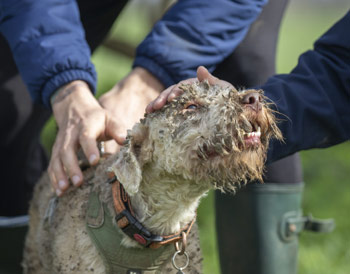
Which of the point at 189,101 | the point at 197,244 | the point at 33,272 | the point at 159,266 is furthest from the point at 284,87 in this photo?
the point at 33,272

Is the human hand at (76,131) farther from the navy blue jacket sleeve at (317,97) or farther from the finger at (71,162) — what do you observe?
the navy blue jacket sleeve at (317,97)

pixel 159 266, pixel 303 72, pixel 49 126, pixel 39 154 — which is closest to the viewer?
pixel 159 266

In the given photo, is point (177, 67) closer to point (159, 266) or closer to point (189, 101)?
point (189, 101)

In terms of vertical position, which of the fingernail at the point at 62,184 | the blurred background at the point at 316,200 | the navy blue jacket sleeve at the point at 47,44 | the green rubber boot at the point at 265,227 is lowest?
the blurred background at the point at 316,200

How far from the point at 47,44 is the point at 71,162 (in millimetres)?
635

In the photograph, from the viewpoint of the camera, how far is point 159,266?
7.62 feet

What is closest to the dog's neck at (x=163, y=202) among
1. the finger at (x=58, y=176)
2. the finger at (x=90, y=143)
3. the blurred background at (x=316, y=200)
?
the finger at (x=90, y=143)

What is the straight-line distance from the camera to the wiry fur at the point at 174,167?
1970 mm

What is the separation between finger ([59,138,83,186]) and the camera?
2.46 meters

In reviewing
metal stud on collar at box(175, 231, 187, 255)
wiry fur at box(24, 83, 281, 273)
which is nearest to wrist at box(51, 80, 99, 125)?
wiry fur at box(24, 83, 281, 273)

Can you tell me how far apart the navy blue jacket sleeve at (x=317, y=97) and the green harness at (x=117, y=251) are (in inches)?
26.3

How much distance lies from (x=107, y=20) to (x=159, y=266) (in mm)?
1668

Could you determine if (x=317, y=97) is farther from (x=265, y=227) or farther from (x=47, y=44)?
(x=47, y=44)

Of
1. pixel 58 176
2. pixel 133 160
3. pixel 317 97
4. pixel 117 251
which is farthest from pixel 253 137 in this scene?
pixel 58 176
